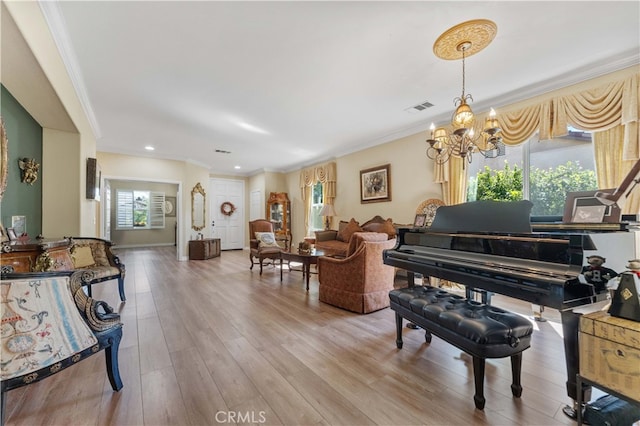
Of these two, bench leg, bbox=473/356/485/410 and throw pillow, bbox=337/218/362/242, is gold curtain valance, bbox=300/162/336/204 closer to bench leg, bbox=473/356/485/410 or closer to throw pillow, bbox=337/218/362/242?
throw pillow, bbox=337/218/362/242

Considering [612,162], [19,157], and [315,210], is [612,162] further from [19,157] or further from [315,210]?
[19,157]

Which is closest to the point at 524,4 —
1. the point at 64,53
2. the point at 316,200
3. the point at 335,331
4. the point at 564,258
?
the point at 564,258

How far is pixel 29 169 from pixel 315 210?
547 centimetres

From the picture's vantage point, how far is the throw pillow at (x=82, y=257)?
3.05m

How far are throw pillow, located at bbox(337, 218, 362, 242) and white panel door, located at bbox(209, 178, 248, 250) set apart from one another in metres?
4.49

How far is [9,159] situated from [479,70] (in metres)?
4.89

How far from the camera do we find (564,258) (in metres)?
1.44

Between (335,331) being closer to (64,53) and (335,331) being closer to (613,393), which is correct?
(613,393)

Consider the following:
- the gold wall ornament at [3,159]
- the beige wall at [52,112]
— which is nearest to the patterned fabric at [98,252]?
the beige wall at [52,112]

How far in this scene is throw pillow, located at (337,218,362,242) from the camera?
18.2ft

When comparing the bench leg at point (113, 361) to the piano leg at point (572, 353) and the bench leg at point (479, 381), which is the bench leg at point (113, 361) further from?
the piano leg at point (572, 353)

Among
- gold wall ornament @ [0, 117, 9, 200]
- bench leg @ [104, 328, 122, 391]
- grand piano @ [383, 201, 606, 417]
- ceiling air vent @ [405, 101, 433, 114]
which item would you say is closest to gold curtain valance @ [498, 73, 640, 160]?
ceiling air vent @ [405, 101, 433, 114]

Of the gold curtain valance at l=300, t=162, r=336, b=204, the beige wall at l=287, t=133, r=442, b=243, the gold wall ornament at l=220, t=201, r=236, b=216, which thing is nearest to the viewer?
the beige wall at l=287, t=133, r=442, b=243

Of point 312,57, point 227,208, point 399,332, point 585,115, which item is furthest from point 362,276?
point 227,208
